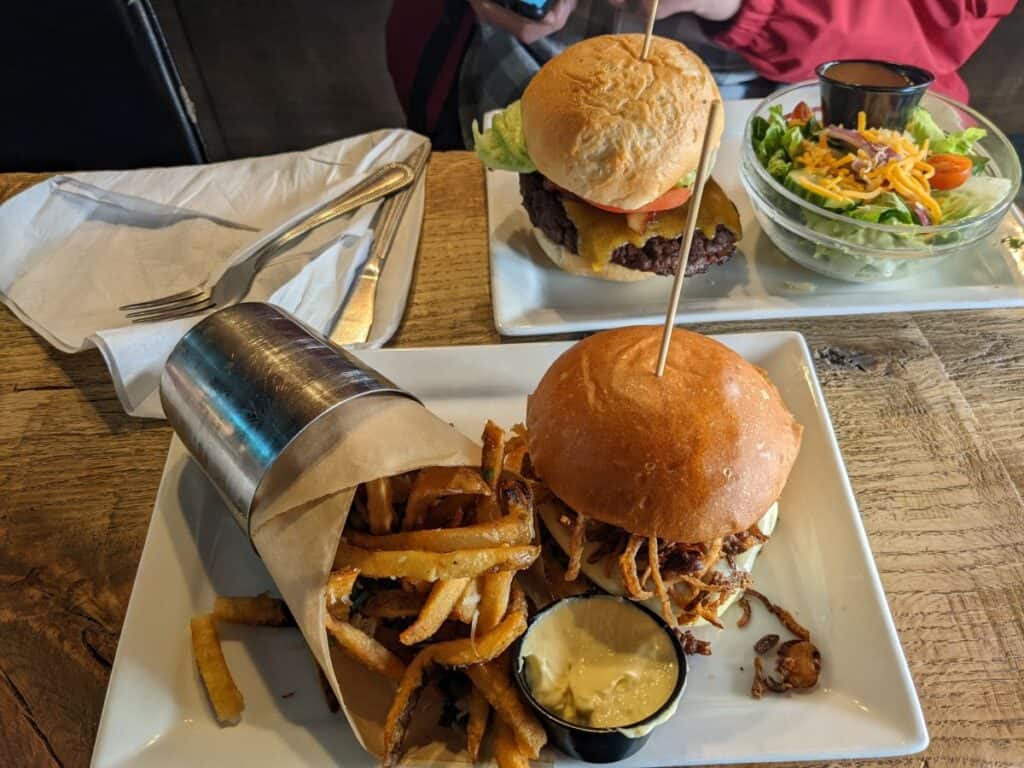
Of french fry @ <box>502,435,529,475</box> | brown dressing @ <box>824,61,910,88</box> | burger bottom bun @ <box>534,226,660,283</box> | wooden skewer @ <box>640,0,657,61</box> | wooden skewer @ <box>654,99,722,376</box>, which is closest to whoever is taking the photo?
wooden skewer @ <box>654,99,722,376</box>

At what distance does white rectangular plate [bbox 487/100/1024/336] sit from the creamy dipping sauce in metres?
0.77

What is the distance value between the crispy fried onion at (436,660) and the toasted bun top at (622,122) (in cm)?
102

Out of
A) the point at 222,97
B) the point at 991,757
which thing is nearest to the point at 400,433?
the point at 991,757

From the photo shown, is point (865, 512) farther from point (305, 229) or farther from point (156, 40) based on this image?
point (156, 40)

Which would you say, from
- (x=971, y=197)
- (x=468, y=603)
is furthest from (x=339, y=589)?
(x=971, y=197)

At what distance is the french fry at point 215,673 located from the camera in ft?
3.80

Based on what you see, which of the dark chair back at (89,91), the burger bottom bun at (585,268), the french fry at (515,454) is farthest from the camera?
the dark chair back at (89,91)

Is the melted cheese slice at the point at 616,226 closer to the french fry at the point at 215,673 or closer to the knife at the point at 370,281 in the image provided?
the knife at the point at 370,281

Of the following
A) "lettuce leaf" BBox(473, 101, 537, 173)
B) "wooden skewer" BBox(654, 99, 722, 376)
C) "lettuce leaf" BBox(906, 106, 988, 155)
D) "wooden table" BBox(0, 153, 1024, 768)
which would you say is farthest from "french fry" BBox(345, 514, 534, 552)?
"lettuce leaf" BBox(906, 106, 988, 155)

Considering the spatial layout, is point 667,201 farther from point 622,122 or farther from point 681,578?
point 681,578

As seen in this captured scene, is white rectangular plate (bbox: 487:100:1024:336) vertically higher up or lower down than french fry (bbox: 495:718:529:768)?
lower down

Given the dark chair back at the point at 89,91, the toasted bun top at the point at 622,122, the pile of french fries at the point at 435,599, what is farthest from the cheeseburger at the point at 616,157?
the dark chair back at the point at 89,91

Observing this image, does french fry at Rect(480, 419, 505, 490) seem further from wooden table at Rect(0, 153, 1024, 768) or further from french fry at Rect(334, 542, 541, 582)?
wooden table at Rect(0, 153, 1024, 768)

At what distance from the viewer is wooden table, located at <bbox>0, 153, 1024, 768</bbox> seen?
1.23 m
